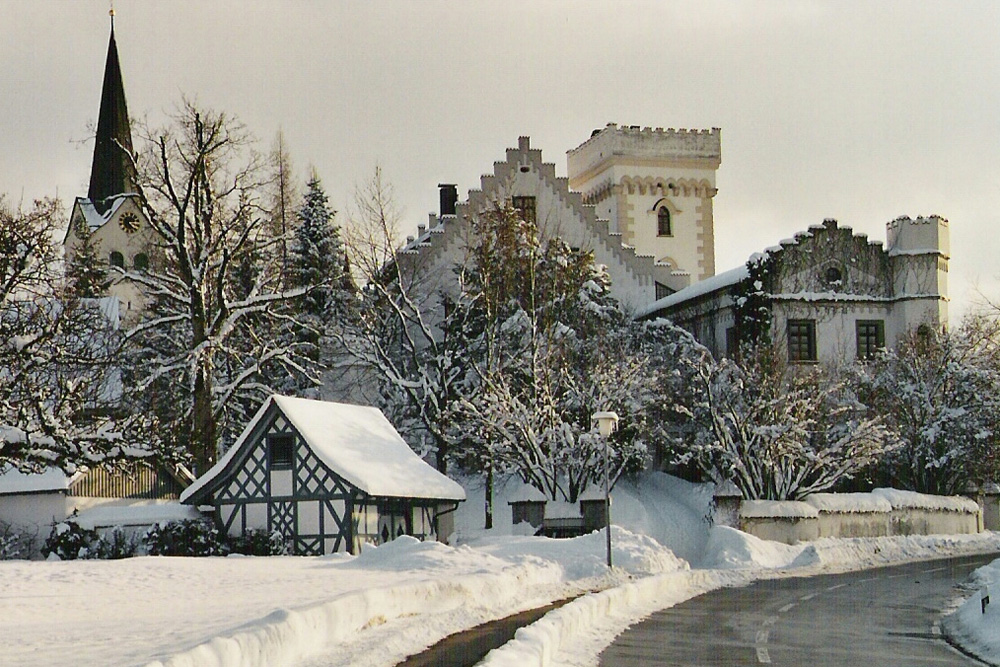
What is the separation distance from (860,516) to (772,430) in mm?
4478

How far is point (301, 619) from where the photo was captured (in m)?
14.0

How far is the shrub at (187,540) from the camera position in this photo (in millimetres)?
33656

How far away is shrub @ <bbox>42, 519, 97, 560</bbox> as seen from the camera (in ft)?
A: 115

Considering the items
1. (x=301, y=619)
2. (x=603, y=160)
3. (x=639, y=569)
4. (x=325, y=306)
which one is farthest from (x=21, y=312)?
(x=603, y=160)

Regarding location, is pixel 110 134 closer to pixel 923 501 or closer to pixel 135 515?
pixel 135 515

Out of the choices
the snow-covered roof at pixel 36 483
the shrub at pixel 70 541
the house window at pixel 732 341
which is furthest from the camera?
the house window at pixel 732 341

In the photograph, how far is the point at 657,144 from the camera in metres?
68.6

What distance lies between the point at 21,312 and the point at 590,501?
60.9 ft

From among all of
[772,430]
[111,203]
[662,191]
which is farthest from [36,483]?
[662,191]

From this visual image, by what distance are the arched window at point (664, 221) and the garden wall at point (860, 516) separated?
26658mm

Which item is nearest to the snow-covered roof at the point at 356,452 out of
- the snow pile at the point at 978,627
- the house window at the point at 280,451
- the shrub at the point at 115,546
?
the house window at the point at 280,451

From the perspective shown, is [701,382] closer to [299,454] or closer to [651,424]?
[651,424]

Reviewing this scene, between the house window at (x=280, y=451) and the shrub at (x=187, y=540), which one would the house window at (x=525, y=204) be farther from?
the shrub at (x=187, y=540)

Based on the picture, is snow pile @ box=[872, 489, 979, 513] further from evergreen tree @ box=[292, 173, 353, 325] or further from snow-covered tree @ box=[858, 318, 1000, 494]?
evergreen tree @ box=[292, 173, 353, 325]
